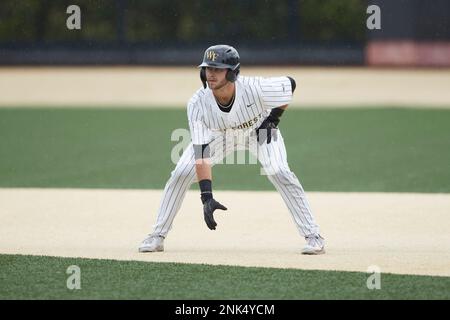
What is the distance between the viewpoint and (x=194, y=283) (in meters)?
7.17

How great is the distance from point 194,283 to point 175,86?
17.1m

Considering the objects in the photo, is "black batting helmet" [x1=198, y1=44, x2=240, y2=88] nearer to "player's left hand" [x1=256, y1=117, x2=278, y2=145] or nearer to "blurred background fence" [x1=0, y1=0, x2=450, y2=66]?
"player's left hand" [x1=256, y1=117, x2=278, y2=145]

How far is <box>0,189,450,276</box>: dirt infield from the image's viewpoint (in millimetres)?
8070

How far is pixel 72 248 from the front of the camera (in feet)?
27.8

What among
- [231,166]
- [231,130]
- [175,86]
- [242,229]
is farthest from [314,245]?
[175,86]

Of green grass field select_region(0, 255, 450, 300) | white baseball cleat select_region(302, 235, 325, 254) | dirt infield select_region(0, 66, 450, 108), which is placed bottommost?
green grass field select_region(0, 255, 450, 300)

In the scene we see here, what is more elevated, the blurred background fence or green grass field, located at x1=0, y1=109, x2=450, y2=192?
the blurred background fence

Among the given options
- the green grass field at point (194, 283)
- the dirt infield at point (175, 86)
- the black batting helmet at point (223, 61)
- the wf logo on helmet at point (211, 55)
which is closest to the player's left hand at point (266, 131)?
the black batting helmet at point (223, 61)

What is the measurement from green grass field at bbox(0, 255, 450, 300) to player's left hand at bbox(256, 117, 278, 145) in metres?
1.10

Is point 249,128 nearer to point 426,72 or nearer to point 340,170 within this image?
point 340,170

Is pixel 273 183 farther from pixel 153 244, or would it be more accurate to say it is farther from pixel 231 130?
pixel 153 244

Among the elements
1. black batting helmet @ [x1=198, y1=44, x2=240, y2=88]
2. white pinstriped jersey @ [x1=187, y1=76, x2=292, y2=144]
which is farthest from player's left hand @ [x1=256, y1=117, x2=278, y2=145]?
black batting helmet @ [x1=198, y1=44, x2=240, y2=88]

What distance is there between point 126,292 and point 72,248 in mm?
1660
